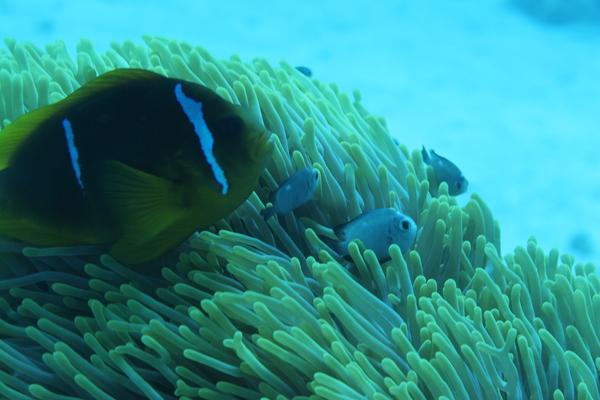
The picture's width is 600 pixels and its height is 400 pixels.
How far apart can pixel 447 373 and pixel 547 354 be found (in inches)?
12.3

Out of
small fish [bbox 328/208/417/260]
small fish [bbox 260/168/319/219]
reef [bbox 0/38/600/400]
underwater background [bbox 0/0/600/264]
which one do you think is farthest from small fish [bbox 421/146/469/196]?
underwater background [bbox 0/0/600/264]

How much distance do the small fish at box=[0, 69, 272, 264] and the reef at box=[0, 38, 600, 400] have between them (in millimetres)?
98

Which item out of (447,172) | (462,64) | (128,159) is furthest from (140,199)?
(462,64)

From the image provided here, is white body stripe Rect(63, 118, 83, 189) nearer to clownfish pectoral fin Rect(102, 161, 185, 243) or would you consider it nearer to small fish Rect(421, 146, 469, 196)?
clownfish pectoral fin Rect(102, 161, 185, 243)

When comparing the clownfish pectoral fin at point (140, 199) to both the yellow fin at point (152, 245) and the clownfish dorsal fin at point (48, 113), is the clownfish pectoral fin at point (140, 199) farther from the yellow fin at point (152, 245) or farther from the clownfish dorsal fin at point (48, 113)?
the clownfish dorsal fin at point (48, 113)

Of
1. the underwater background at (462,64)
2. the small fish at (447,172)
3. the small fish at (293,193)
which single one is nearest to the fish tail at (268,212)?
the small fish at (293,193)

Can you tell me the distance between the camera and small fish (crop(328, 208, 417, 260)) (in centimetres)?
152

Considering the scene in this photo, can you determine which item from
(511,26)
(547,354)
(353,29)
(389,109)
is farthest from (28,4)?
(547,354)

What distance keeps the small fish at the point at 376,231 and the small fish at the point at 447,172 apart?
1.78ft

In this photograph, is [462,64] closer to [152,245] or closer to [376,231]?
[376,231]

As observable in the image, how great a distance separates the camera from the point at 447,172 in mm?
2209

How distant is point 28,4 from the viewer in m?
9.07

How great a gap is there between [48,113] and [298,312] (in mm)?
612

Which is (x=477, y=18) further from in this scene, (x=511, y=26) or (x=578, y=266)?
(x=578, y=266)
